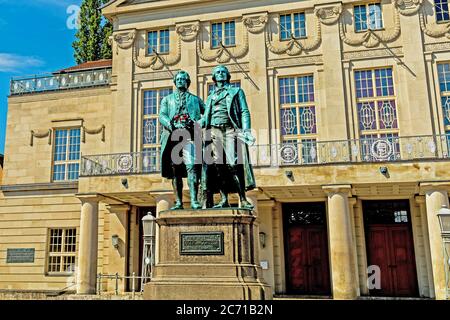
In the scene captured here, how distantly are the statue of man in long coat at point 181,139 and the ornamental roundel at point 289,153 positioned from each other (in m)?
11.9

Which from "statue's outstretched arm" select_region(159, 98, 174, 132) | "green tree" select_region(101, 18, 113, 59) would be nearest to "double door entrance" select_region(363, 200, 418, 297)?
"statue's outstretched arm" select_region(159, 98, 174, 132)

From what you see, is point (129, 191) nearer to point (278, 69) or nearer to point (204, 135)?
point (278, 69)

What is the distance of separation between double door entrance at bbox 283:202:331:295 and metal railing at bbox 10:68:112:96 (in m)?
11.9

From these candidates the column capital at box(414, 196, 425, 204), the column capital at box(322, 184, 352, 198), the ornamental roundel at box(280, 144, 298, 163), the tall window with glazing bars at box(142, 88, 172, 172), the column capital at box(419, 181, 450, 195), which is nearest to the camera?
the column capital at box(419, 181, 450, 195)

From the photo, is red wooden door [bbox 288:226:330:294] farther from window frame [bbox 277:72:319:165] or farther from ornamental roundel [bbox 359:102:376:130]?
Result: ornamental roundel [bbox 359:102:376:130]

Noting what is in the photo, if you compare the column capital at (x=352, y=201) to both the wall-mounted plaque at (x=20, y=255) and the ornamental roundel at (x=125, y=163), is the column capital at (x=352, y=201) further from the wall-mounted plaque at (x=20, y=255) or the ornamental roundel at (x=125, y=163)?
the wall-mounted plaque at (x=20, y=255)

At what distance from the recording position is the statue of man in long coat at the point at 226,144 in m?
8.00

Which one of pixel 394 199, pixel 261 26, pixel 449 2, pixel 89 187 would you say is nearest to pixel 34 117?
pixel 89 187

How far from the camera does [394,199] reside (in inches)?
828

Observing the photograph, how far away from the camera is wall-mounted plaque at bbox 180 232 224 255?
732cm

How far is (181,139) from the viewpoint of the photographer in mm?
8203

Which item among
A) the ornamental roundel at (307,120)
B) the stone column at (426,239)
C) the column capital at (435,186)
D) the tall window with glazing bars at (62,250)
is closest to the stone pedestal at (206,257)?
the column capital at (435,186)

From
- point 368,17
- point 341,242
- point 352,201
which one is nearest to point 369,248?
point 352,201
